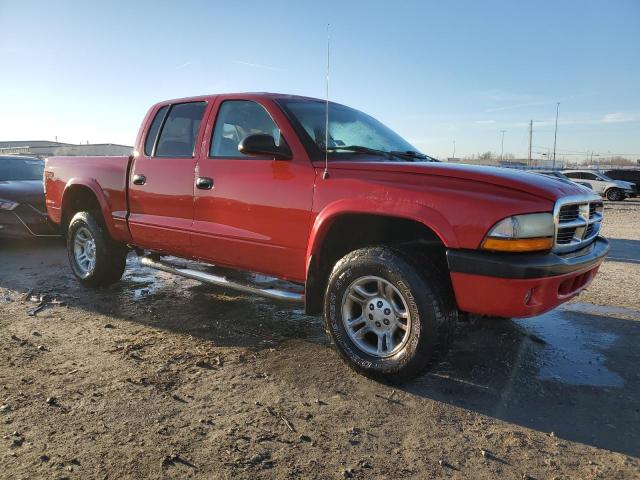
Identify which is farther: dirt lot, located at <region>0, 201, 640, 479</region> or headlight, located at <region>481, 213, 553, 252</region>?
headlight, located at <region>481, 213, 553, 252</region>

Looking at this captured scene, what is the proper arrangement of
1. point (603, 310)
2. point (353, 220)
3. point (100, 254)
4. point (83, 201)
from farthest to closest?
point (83, 201), point (100, 254), point (603, 310), point (353, 220)

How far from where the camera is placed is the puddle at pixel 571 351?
10.7ft

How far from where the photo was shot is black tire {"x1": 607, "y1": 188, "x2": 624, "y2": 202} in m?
24.5

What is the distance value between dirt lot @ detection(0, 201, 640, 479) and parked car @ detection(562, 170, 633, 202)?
2320 centimetres

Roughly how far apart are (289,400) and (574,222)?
6.66ft

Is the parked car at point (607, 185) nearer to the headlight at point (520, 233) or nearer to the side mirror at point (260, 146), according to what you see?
the headlight at point (520, 233)

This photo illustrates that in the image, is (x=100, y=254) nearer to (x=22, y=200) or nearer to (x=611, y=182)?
(x=22, y=200)

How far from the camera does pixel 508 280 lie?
269cm

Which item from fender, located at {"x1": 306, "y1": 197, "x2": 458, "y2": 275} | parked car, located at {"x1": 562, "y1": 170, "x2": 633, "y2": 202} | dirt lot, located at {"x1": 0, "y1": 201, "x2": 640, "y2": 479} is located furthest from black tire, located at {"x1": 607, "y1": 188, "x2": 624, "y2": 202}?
fender, located at {"x1": 306, "y1": 197, "x2": 458, "y2": 275}

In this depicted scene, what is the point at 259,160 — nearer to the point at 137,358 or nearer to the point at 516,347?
the point at 137,358

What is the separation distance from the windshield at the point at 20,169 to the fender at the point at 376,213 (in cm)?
659

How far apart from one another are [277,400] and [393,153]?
208 centimetres

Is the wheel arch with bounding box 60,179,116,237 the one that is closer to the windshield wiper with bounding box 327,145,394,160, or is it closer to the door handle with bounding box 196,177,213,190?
the door handle with bounding box 196,177,213,190

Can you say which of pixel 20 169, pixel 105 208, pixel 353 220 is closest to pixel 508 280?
pixel 353 220
